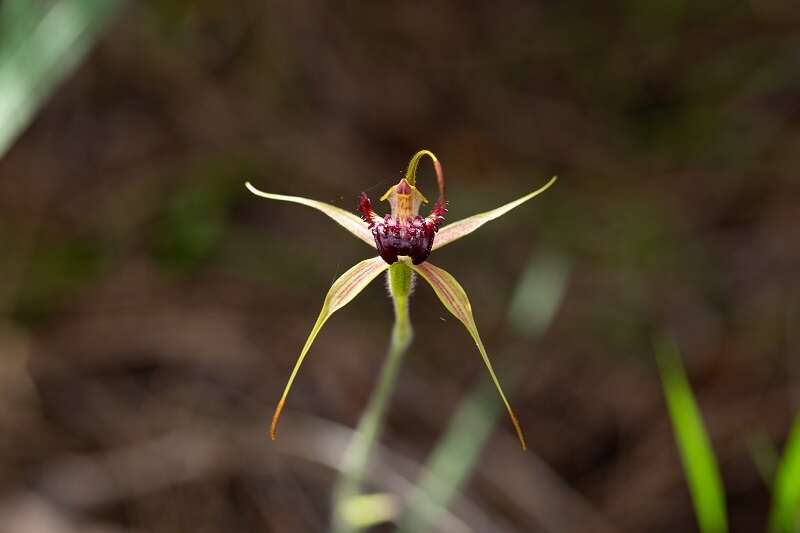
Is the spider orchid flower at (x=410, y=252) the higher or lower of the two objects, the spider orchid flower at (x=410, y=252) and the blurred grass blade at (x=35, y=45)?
the lower

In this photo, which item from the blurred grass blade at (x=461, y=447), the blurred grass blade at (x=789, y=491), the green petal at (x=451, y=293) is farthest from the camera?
the blurred grass blade at (x=461, y=447)

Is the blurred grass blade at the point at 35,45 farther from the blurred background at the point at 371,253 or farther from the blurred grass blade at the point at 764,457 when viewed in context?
the blurred grass blade at the point at 764,457

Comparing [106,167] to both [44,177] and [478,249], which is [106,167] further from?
[478,249]

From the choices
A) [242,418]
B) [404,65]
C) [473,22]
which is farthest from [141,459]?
[473,22]

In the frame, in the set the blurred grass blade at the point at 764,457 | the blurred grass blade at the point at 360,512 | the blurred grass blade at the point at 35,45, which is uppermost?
the blurred grass blade at the point at 764,457

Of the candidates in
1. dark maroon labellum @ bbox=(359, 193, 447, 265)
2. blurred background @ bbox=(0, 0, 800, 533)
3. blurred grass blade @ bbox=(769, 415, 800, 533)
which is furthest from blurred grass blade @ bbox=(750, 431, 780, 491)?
dark maroon labellum @ bbox=(359, 193, 447, 265)

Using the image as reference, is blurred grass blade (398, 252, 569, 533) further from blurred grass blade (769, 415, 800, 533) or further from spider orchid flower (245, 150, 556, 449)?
blurred grass blade (769, 415, 800, 533)

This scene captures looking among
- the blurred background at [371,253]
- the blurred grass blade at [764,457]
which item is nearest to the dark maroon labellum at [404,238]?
the blurred background at [371,253]
